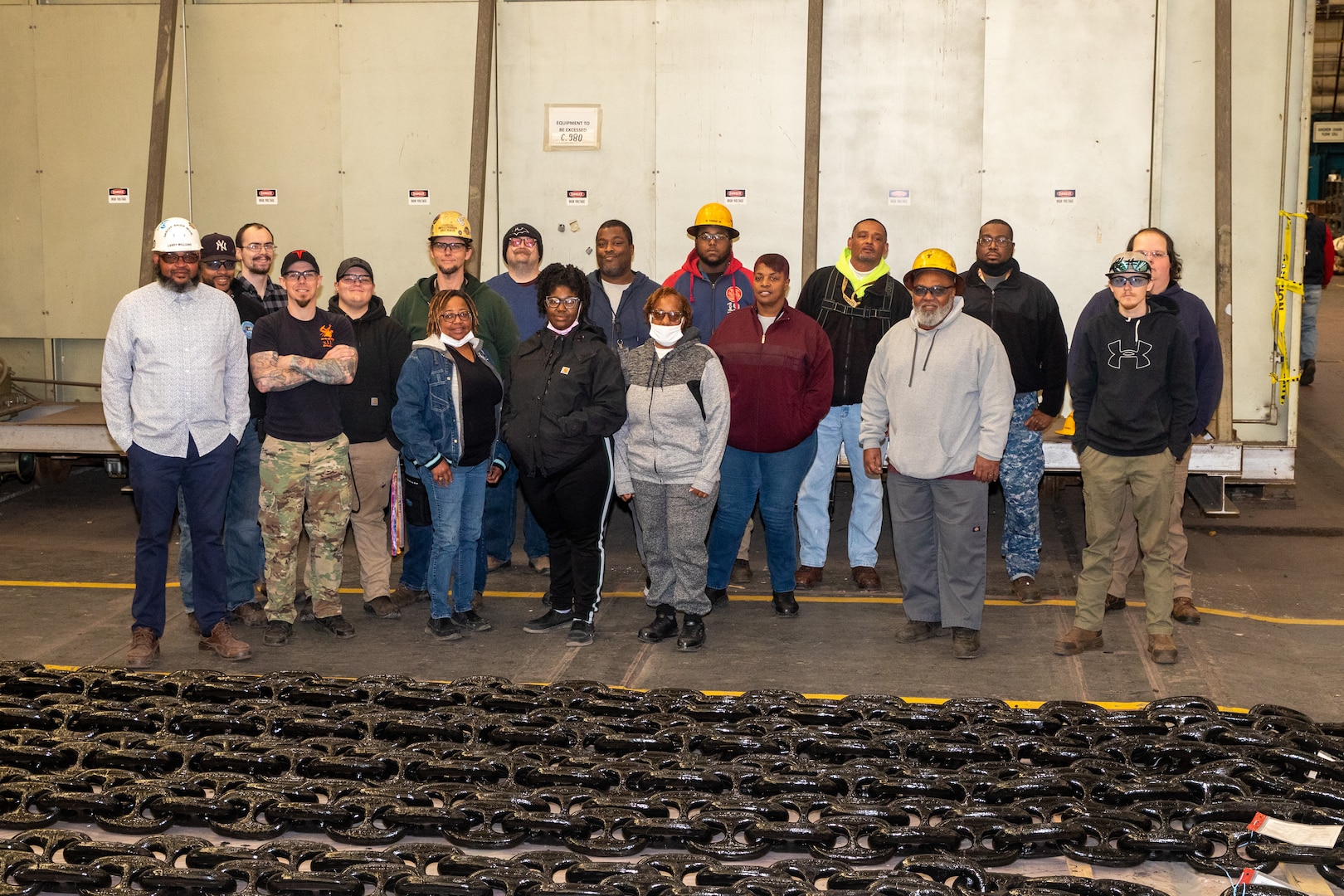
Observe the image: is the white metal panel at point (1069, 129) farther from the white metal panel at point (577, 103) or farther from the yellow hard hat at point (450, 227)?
the yellow hard hat at point (450, 227)

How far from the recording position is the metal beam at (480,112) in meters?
8.95

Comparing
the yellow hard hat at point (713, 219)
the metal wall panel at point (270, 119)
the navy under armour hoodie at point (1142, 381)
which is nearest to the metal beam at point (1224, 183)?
the navy under armour hoodie at point (1142, 381)

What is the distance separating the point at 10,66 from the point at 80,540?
3583 millimetres

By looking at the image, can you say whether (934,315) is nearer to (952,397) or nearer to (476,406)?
(952,397)

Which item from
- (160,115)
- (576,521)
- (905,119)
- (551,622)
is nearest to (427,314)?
(576,521)

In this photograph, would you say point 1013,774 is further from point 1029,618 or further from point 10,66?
point 10,66

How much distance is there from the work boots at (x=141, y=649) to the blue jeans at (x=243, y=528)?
0.51 metres

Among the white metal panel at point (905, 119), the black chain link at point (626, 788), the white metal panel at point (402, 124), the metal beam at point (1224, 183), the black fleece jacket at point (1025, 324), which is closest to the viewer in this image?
the black chain link at point (626, 788)

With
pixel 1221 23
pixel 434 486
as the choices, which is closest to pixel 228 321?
pixel 434 486

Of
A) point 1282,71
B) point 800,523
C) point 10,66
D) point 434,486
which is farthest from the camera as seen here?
point 10,66

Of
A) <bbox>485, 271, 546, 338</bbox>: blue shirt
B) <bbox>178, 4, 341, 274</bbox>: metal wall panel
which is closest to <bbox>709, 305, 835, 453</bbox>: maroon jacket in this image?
<bbox>485, 271, 546, 338</bbox>: blue shirt

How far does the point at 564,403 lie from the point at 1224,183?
4526 millimetres

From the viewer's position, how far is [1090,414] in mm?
6465

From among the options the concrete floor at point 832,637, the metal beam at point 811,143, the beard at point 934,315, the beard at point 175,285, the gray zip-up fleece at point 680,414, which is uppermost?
the metal beam at point 811,143
